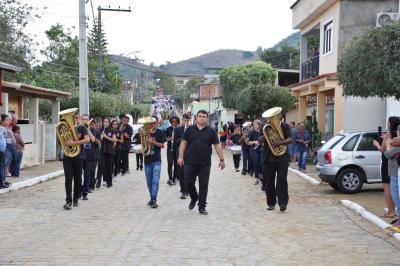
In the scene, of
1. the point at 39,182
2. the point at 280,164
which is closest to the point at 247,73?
the point at 39,182

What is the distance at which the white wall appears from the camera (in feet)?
73.5

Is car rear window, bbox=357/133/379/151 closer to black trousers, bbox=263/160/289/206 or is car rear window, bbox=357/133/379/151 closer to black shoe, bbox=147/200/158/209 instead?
black trousers, bbox=263/160/289/206

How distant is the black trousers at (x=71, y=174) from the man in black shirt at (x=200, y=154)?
215cm

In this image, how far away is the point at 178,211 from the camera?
36.4 feet

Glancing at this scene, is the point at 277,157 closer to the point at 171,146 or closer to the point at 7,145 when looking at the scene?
the point at 171,146

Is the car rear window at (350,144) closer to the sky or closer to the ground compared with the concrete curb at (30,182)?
closer to the sky

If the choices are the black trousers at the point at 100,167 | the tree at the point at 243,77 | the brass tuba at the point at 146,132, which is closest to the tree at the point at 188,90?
the tree at the point at 243,77

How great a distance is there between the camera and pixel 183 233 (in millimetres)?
8836

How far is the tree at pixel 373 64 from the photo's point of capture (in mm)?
12289

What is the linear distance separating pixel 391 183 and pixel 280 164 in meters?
2.10

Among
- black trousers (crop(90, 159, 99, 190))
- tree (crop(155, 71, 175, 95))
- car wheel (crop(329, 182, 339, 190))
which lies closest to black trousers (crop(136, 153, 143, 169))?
black trousers (crop(90, 159, 99, 190))

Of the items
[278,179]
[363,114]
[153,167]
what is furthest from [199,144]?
[363,114]

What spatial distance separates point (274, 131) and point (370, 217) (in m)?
2.31

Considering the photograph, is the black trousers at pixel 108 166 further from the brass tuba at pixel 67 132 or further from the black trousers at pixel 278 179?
the black trousers at pixel 278 179
